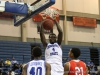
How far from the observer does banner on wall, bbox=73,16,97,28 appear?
67.6 feet

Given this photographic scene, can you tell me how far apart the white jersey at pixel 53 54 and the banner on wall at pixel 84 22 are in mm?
15594

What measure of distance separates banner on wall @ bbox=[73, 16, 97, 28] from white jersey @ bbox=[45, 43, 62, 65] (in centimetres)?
1559

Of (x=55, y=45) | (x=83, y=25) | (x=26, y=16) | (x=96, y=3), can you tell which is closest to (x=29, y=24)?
(x=83, y=25)

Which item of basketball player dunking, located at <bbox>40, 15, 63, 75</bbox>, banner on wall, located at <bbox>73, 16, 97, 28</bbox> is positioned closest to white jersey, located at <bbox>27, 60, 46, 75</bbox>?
basketball player dunking, located at <bbox>40, 15, 63, 75</bbox>

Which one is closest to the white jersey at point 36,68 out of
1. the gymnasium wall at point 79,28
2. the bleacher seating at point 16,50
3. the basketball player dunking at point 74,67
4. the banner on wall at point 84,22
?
the basketball player dunking at point 74,67

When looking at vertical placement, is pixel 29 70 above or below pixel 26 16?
below

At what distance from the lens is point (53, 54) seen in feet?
16.4

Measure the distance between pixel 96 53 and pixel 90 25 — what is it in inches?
94.5

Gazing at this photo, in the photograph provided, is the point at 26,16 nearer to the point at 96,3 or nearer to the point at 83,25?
the point at 83,25

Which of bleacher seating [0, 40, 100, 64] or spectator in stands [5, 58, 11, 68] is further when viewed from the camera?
bleacher seating [0, 40, 100, 64]

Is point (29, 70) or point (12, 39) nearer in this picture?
point (29, 70)

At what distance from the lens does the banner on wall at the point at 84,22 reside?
2062cm

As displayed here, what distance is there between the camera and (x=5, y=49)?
1706 centimetres

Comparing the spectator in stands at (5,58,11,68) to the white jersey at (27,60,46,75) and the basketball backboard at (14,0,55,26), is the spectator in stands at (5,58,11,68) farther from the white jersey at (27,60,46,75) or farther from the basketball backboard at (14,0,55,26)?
the white jersey at (27,60,46,75)
